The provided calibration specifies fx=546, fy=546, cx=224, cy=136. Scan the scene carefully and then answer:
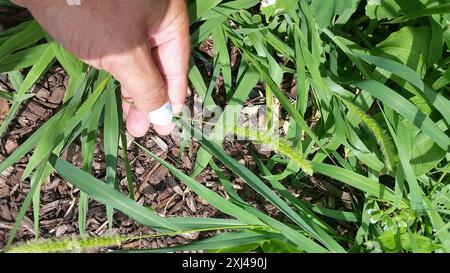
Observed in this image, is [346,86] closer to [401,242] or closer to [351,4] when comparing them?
[351,4]

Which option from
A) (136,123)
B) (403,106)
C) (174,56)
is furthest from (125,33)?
(403,106)

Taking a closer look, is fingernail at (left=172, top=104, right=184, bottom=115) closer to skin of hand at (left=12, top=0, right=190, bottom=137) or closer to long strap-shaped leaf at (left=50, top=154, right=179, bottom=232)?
skin of hand at (left=12, top=0, right=190, bottom=137)

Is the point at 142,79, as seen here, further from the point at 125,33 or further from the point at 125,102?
the point at 125,102

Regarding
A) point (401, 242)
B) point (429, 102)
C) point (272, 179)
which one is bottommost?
point (401, 242)

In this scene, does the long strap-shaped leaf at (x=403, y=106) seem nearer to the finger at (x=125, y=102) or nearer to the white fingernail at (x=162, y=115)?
the white fingernail at (x=162, y=115)

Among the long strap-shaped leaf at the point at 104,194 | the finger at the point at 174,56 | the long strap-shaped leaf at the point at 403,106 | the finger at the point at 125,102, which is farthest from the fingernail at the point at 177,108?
the long strap-shaped leaf at the point at 403,106

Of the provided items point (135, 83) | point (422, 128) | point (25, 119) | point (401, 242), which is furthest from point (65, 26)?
point (401, 242)

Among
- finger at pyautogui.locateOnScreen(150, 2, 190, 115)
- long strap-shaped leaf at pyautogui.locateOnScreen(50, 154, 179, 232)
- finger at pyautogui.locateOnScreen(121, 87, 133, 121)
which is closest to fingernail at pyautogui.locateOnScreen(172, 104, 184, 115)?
finger at pyautogui.locateOnScreen(150, 2, 190, 115)
